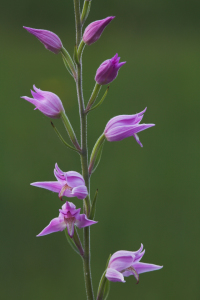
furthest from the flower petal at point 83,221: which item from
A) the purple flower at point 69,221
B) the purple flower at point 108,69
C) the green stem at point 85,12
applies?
the green stem at point 85,12

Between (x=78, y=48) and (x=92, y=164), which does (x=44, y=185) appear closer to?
(x=92, y=164)

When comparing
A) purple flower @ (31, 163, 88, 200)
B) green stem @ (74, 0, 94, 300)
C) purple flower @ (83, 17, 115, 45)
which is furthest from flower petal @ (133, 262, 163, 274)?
purple flower @ (83, 17, 115, 45)

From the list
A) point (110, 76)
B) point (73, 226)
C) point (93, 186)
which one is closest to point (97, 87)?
point (110, 76)

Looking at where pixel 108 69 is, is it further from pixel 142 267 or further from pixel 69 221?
pixel 142 267

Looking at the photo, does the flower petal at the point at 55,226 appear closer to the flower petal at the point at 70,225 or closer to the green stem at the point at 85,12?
the flower petal at the point at 70,225

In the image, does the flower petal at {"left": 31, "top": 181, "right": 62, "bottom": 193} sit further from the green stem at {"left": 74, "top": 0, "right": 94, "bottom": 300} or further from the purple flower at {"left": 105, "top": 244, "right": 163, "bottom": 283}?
the purple flower at {"left": 105, "top": 244, "right": 163, "bottom": 283}

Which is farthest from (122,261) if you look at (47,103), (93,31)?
(93,31)
